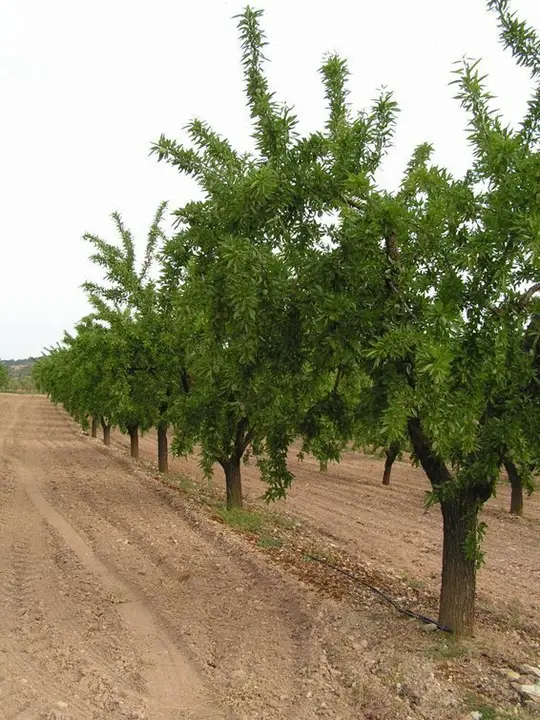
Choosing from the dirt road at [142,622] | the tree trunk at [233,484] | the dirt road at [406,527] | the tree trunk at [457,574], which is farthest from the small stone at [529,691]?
the tree trunk at [233,484]

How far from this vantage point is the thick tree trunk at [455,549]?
6.41 meters

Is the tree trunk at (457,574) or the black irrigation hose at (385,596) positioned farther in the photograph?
the black irrigation hose at (385,596)

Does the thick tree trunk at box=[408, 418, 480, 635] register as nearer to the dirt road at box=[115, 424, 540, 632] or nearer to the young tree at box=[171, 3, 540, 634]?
the young tree at box=[171, 3, 540, 634]

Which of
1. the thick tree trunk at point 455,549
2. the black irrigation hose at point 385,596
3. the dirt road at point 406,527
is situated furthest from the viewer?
the dirt road at point 406,527

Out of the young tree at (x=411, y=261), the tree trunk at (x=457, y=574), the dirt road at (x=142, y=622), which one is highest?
the young tree at (x=411, y=261)

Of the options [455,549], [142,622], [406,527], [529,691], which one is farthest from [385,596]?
[406,527]

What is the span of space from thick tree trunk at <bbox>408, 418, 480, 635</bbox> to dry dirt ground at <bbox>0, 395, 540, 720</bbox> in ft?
0.85

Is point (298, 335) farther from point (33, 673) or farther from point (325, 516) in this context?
point (325, 516)

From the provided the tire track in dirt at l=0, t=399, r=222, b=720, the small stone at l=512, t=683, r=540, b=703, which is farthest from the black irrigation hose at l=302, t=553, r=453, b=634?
the tire track in dirt at l=0, t=399, r=222, b=720

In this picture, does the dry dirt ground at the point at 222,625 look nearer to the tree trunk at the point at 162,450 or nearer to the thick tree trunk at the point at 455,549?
the thick tree trunk at the point at 455,549

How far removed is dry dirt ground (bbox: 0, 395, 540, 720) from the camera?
5250mm

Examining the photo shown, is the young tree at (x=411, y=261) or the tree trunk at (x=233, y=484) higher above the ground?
the young tree at (x=411, y=261)

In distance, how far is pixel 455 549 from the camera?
6602mm

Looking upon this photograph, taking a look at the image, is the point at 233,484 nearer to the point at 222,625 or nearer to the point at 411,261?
the point at 222,625
